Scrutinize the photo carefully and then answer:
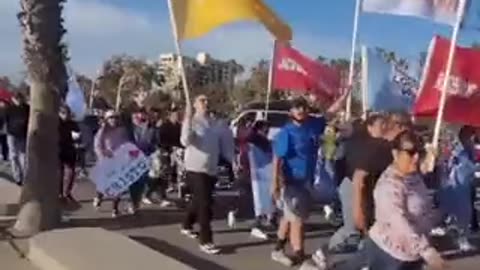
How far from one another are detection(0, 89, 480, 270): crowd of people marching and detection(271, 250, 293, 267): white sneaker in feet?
0.04

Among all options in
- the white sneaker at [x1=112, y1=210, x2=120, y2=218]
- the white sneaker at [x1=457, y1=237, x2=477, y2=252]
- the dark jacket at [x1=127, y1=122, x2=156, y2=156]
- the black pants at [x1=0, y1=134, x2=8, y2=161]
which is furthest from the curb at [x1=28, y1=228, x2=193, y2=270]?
the black pants at [x1=0, y1=134, x2=8, y2=161]

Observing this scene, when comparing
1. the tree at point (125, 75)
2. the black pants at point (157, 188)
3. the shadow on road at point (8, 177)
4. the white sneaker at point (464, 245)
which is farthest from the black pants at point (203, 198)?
the tree at point (125, 75)

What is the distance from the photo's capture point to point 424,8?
44.4ft

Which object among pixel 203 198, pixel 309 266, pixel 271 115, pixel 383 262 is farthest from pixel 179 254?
pixel 271 115

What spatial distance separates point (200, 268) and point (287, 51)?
8.82 meters

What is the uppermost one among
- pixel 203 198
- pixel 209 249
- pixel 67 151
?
pixel 67 151

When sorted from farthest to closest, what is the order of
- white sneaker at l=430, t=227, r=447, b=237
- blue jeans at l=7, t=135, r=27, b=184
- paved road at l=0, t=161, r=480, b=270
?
blue jeans at l=7, t=135, r=27, b=184 < white sneaker at l=430, t=227, r=447, b=237 < paved road at l=0, t=161, r=480, b=270

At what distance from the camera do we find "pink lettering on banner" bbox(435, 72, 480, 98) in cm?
1298

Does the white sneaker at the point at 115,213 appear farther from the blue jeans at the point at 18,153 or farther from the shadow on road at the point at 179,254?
the blue jeans at the point at 18,153

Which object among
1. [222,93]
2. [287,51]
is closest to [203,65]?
[222,93]

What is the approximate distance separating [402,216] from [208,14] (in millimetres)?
5877

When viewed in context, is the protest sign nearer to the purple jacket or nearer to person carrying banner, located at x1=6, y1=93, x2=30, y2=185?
the purple jacket

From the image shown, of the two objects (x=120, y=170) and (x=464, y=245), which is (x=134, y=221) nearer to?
(x=120, y=170)

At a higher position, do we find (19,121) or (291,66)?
(291,66)
